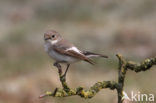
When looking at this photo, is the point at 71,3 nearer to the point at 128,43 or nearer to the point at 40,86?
the point at 128,43

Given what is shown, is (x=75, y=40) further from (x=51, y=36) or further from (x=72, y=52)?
(x=72, y=52)

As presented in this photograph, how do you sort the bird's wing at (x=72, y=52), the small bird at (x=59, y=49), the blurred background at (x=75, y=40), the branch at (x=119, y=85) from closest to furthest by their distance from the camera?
the branch at (x=119, y=85)
the bird's wing at (x=72, y=52)
the small bird at (x=59, y=49)
the blurred background at (x=75, y=40)

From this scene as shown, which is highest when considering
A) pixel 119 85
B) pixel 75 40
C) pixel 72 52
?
pixel 72 52

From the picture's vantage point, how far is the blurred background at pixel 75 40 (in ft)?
49.9

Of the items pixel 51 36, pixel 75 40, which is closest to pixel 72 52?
pixel 51 36

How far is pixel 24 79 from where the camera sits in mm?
16141

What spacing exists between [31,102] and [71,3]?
15.9m

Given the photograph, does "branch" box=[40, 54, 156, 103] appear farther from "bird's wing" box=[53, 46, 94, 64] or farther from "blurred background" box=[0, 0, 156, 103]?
"blurred background" box=[0, 0, 156, 103]

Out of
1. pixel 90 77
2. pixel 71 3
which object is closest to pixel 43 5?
pixel 71 3

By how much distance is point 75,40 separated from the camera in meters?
22.7

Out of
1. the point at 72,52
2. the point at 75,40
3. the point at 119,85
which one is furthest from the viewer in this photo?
the point at 75,40

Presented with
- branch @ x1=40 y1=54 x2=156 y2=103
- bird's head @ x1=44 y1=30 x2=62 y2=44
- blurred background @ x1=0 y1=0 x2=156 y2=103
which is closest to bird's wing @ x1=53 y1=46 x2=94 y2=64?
bird's head @ x1=44 y1=30 x2=62 y2=44

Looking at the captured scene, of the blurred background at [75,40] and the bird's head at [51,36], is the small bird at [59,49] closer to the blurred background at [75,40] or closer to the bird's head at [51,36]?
the bird's head at [51,36]

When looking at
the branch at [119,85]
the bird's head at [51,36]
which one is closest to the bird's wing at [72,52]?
the bird's head at [51,36]
